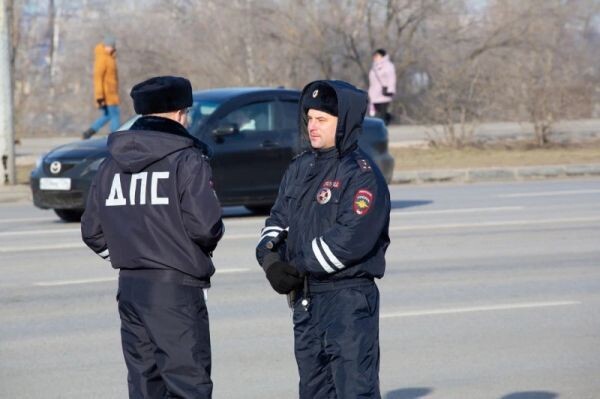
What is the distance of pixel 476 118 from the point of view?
25672mm

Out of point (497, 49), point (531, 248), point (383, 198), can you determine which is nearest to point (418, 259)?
point (531, 248)

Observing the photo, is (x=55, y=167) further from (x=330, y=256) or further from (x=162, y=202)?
(x=330, y=256)

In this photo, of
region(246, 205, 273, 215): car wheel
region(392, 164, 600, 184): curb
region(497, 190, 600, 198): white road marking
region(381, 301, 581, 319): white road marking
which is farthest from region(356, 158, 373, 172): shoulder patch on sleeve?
region(392, 164, 600, 184): curb

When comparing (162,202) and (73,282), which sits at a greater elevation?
(162,202)

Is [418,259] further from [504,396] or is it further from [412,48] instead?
[412,48]

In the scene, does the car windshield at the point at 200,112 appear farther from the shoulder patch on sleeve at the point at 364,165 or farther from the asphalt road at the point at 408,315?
the shoulder patch on sleeve at the point at 364,165

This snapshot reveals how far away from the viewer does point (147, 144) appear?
4.92 metres

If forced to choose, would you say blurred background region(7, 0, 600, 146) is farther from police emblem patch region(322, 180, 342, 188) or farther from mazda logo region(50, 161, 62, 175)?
police emblem patch region(322, 180, 342, 188)

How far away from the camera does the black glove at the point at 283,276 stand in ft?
16.3

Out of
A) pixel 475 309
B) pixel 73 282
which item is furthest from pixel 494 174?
pixel 475 309

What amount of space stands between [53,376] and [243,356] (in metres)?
1.18

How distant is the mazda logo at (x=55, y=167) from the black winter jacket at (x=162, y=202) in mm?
9887

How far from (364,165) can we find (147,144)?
881mm

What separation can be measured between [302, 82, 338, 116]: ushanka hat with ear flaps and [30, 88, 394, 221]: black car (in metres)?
9.53
